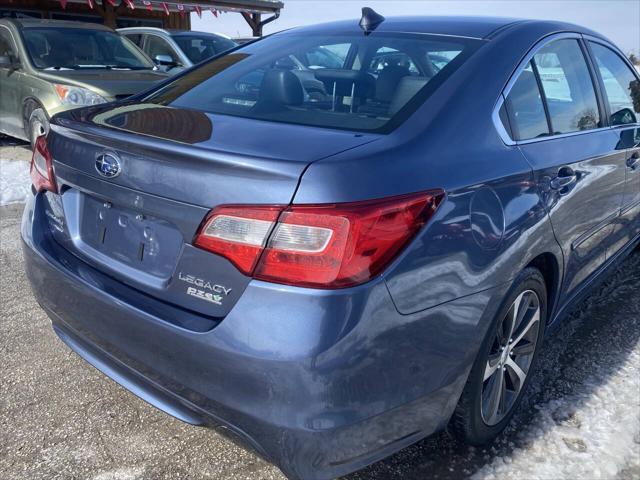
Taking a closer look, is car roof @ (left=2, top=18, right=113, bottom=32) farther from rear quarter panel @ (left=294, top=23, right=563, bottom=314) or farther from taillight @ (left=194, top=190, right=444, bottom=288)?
taillight @ (left=194, top=190, right=444, bottom=288)

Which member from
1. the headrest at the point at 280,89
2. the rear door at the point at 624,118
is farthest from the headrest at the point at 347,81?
the rear door at the point at 624,118

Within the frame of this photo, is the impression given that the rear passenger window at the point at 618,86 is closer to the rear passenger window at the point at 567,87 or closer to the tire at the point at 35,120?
the rear passenger window at the point at 567,87

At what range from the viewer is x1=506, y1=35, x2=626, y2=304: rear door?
7.47ft

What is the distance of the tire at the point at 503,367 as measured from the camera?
2.07 m

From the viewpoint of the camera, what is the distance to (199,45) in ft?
32.0

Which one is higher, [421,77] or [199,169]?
[421,77]

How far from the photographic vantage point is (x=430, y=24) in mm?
2609

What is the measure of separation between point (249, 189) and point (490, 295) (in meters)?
0.87

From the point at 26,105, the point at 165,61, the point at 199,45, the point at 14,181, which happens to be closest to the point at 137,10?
the point at 199,45

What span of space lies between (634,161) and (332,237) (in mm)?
2276

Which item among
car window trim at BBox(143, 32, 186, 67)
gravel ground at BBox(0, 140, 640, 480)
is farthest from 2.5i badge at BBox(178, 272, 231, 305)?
car window trim at BBox(143, 32, 186, 67)

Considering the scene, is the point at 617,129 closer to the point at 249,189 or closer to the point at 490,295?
the point at 490,295

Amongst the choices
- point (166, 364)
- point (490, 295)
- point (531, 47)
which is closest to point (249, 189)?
point (166, 364)

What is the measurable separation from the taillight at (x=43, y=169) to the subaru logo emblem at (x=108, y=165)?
0.37 metres
